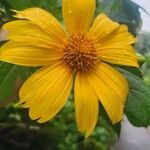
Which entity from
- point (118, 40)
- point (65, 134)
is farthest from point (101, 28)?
point (65, 134)

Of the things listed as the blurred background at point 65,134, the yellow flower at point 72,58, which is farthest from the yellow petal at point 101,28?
the blurred background at point 65,134

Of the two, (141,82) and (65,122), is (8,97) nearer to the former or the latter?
(141,82)

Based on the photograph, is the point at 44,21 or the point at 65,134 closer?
the point at 44,21

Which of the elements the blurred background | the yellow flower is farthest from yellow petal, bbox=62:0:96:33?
the blurred background

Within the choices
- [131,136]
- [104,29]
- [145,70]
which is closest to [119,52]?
[104,29]

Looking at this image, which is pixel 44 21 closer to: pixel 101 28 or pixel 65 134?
pixel 101 28

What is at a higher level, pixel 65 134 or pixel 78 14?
pixel 78 14

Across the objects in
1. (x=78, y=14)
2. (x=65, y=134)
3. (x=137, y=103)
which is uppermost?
(x=78, y=14)
